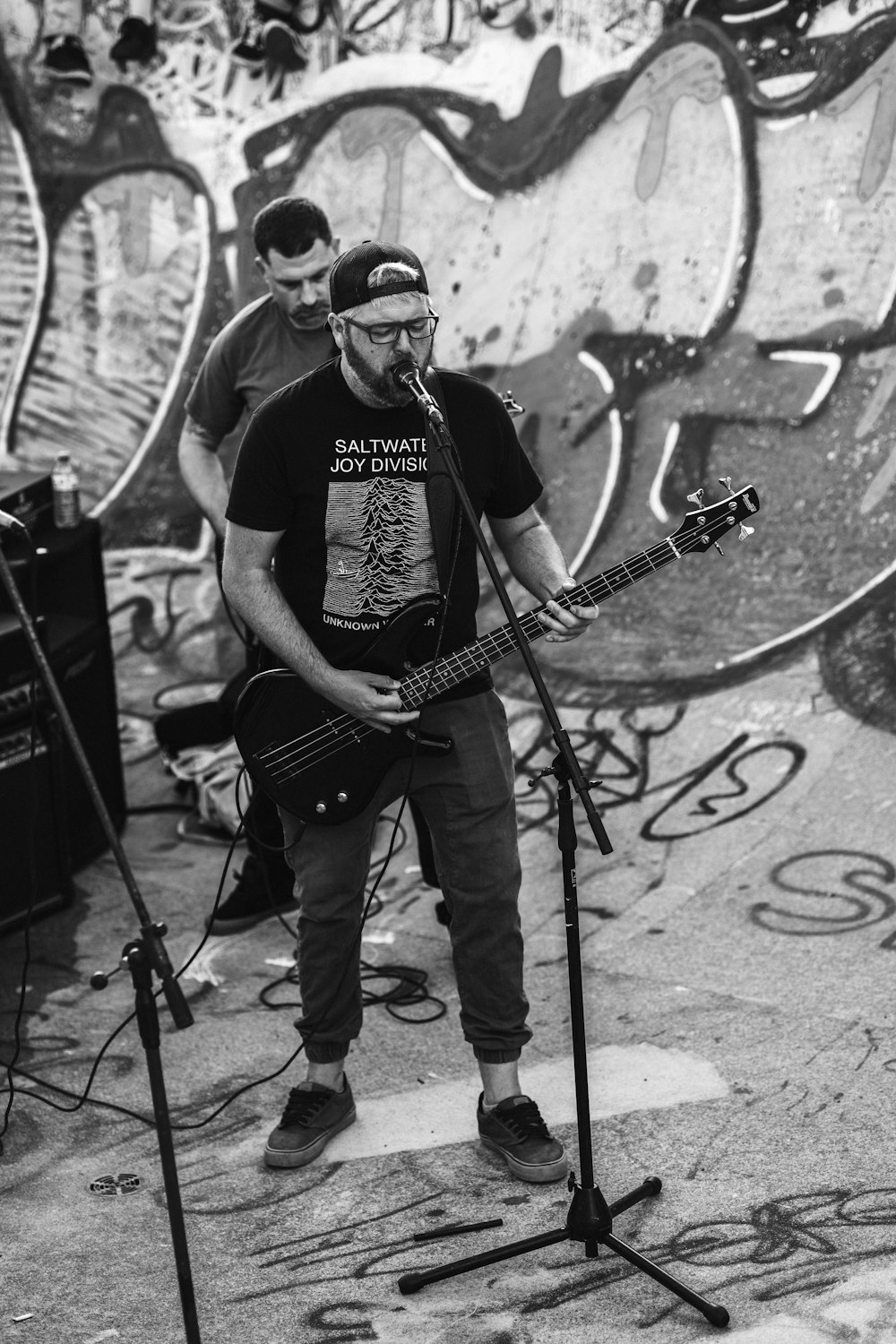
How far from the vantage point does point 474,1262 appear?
285 cm

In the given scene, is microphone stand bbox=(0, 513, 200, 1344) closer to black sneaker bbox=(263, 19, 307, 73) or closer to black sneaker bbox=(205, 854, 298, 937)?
black sneaker bbox=(205, 854, 298, 937)

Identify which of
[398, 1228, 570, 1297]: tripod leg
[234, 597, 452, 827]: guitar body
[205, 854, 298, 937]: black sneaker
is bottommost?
[205, 854, 298, 937]: black sneaker

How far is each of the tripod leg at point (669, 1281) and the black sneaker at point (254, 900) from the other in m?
2.05

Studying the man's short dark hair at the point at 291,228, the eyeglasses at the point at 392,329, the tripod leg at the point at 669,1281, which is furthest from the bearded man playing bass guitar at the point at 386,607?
the man's short dark hair at the point at 291,228

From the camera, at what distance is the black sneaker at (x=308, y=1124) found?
332 cm

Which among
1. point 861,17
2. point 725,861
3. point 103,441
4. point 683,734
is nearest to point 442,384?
point 725,861

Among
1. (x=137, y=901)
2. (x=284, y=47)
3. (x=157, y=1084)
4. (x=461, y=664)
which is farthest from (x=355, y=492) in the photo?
(x=284, y=47)

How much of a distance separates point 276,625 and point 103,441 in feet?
13.7

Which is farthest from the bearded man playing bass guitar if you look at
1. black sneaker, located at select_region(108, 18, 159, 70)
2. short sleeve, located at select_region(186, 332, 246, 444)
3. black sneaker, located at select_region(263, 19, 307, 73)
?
black sneaker, located at select_region(108, 18, 159, 70)

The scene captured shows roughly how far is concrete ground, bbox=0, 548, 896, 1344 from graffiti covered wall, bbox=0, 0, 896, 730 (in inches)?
19.5

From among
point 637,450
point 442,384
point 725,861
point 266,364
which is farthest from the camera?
point 637,450

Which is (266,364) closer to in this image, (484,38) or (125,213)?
(484,38)

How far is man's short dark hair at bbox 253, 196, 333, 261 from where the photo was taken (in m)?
4.11

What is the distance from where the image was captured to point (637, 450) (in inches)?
228
